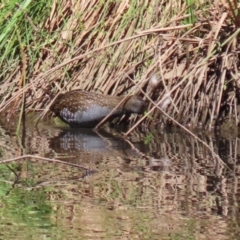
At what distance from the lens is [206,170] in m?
4.71

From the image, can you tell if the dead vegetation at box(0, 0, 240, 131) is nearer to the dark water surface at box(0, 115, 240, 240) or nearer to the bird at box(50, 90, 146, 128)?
the bird at box(50, 90, 146, 128)

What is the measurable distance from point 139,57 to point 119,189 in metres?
2.81

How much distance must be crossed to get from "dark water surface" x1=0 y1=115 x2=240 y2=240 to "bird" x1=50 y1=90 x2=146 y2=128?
468 mm

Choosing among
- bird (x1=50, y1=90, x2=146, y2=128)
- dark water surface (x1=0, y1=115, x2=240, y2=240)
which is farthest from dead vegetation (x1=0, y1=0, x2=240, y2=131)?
dark water surface (x1=0, y1=115, x2=240, y2=240)

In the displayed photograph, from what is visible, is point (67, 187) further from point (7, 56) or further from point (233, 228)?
point (7, 56)

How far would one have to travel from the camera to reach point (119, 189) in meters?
4.12

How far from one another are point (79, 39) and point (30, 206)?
11.5 feet

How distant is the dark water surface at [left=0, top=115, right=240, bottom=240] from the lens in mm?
3420

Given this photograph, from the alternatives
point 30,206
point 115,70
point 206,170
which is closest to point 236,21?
point 115,70

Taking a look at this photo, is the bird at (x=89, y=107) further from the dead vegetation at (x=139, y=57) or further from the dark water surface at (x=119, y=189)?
the dark water surface at (x=119, y=189)

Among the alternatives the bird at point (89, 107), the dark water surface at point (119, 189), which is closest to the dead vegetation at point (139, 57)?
the bird at point (89, 107)

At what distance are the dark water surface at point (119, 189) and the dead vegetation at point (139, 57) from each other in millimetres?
522

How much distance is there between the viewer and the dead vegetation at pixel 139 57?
6.39 m

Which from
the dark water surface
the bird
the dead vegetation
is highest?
the dead vegetation
